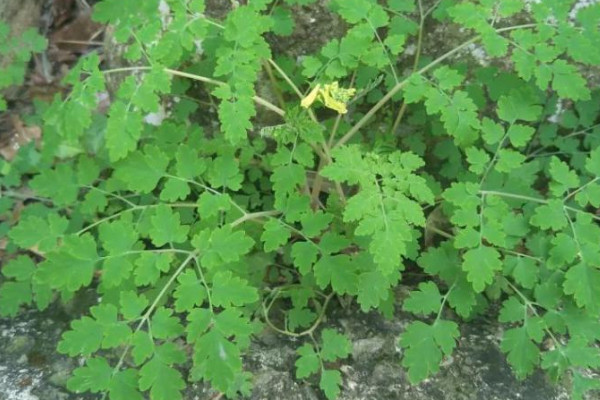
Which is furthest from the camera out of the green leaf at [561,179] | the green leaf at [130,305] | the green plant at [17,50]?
the green plant at [17,50]

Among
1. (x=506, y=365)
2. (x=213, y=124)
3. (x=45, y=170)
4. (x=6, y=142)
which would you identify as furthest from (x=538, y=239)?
(x=6, y=142)

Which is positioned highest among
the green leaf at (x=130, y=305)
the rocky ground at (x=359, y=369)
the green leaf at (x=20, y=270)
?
the green leaf at (x=130, y=305)

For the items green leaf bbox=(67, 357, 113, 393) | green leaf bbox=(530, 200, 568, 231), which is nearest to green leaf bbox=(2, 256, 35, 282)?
green leaf bbox=(67, 357, 113, 393)

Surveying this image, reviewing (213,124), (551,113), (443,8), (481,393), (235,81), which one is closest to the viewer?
(235,81)

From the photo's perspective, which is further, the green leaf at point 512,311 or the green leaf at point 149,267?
the green leaf at point 512,311

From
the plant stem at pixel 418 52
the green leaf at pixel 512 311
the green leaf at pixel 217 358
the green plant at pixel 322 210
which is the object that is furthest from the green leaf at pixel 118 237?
the green leaf at pixel 512 311

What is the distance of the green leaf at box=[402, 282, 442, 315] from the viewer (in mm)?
1978

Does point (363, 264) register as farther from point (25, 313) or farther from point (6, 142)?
point (6, 142)

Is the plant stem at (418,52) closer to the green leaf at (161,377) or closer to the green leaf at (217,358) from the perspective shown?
the green leaf at (217,358)

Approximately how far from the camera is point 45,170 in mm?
2352

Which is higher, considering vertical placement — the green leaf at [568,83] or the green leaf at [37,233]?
the green leaf at [568,83]

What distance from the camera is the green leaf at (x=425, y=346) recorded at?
1840mm

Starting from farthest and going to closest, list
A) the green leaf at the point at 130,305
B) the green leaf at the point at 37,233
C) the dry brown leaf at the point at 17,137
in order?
the dry brown leaf at the point at 17,137
the green leaf at the point at 37,233
the green leaf at the point at 130,305

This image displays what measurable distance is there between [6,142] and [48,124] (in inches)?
48.6
